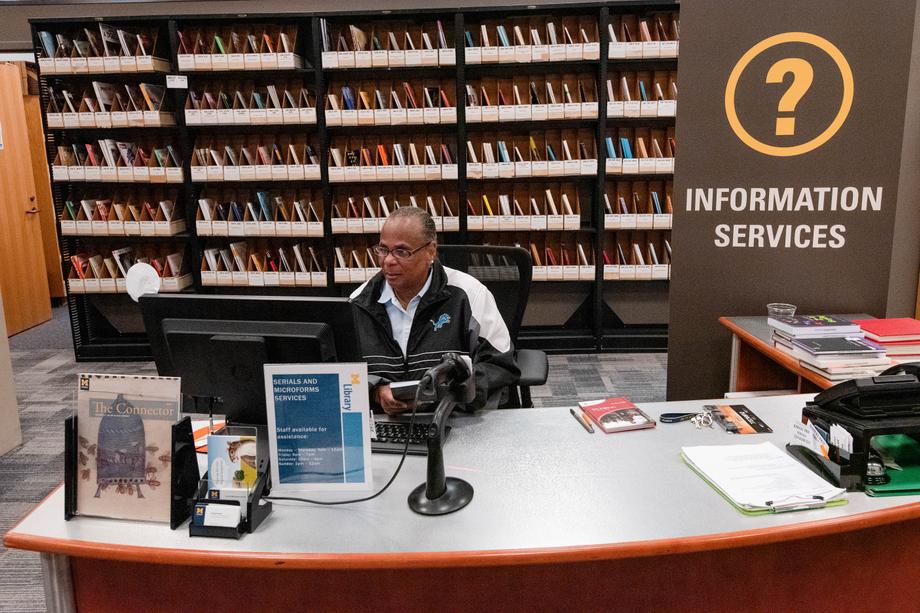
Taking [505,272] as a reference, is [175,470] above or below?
below

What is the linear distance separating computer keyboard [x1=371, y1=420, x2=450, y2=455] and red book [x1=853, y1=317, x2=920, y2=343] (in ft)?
5.21

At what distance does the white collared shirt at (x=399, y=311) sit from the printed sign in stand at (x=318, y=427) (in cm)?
75

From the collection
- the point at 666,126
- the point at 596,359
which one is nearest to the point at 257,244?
the point at 596,359

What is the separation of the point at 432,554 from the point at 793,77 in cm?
239

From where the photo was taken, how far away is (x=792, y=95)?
2.61m

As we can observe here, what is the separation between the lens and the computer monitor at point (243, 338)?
55.4 inches

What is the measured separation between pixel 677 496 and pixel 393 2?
4.32 meters

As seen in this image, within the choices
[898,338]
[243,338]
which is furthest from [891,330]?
[243,338]

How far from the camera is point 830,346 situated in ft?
7.28

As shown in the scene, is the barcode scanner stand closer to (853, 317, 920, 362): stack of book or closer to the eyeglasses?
the eyeglasses

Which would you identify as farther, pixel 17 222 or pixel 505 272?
pixel 17 222

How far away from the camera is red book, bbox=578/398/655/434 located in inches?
68.1

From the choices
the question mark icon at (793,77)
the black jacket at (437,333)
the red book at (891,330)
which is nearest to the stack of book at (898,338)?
the red book at (891,330)

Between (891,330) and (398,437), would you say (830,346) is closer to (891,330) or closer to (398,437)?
(891,330)
